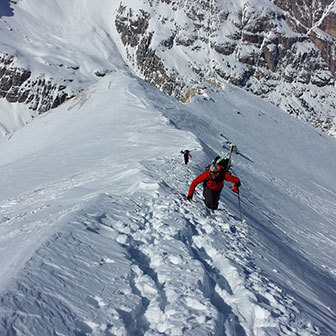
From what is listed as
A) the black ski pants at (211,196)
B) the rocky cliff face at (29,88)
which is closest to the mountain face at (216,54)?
the rocky cliff face at (29,88)

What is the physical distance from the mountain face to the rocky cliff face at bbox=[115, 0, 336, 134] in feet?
1.65

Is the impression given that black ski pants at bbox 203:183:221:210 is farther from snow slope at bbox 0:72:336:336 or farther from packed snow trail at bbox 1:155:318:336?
packed snow trail at bbox 1:155:318:336

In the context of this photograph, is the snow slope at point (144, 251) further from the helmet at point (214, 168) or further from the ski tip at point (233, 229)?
the helmet at point (214, 168)

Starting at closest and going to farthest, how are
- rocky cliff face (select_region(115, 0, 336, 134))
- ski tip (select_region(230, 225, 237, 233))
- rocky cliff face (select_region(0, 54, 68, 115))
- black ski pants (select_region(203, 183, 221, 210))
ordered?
ski tip (select_region(230, 225, 237, 233))
black ski pants (select_region(203, 183, 221, 210))
rocky cliff face (select_region(0, 54, 68, 115))
rocky cliff face (select_region(115, 0, 336, 134))

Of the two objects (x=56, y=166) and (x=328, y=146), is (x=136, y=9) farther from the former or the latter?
(x=56, y=166)

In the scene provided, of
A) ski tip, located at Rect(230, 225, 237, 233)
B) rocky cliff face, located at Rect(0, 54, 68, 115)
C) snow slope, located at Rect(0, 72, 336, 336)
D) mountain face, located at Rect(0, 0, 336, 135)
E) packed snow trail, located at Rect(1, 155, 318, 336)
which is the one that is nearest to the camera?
packed snow trail, located at Rect(1, 155, 318, 336)

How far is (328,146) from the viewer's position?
55.6m

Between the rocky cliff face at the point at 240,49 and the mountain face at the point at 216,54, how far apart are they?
0.50 m

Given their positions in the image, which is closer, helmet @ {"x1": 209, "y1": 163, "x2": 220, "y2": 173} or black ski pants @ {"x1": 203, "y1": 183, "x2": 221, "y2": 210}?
helmet @ {"x1": 209, "y1": 163, "x2": 220, "y2": 173}

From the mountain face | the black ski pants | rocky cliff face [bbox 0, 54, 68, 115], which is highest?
the mountain face

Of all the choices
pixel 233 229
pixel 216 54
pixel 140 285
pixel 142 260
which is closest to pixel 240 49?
pixel 216 54

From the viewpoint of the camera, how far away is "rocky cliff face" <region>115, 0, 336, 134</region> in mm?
150125

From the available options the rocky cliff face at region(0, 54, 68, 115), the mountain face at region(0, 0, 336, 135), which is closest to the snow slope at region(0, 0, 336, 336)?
the mountain face at region(0, 0, 336, 135)

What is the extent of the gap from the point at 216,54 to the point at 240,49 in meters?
14.7
